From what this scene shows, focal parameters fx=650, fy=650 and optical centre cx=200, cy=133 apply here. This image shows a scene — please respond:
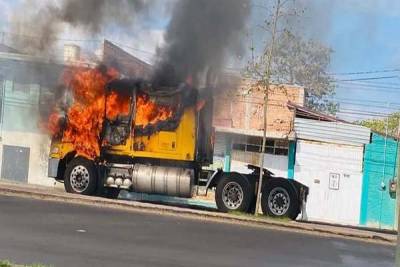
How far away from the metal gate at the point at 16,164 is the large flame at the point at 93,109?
913 cm

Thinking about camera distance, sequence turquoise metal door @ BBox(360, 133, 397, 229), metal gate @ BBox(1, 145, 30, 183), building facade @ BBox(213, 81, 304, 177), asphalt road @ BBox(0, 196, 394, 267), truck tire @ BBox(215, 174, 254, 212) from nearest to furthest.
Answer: asphalt road @ BBox(0, 196, 394, 267)
truck tire @ BBox(215, 174, 254, 212)
turquoise metal door @ BBox(360, 133, 397, 229)
building facade @ BBox(213, 81, 304, 177)
metal gate @ BBox(1, 145, 30, 183)

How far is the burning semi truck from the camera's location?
16594 mm

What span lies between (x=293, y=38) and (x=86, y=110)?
6082 millimetres

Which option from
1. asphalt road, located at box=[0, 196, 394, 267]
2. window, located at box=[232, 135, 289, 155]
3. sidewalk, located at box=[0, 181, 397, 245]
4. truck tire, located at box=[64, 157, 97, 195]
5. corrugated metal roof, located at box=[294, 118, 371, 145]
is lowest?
sidewalk, located at box=[0, 181, 397, 245]

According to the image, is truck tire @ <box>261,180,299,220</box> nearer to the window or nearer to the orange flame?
the orange flame

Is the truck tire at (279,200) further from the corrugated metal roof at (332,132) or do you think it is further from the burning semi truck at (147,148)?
the corrugated metal roof at (332,132)

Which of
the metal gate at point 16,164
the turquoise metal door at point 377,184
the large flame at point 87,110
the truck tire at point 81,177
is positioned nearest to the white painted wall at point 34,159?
the metal gate at point 16,164

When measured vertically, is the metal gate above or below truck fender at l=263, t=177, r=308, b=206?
below

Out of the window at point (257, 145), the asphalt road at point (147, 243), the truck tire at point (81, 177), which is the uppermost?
the window at point (257, 145)

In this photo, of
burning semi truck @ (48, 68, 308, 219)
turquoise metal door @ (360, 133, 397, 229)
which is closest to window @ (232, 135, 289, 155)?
turquoise metal door @ (360, 133, 397, 229)

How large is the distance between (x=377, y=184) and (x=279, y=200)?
9260 millimetres

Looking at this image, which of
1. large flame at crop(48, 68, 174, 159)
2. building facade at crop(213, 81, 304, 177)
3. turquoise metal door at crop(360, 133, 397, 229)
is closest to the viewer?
large flame at crop(48, 68, 174, 159)

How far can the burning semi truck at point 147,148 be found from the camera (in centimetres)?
1659

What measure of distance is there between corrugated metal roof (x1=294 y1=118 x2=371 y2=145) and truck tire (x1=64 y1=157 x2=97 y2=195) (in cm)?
1026
